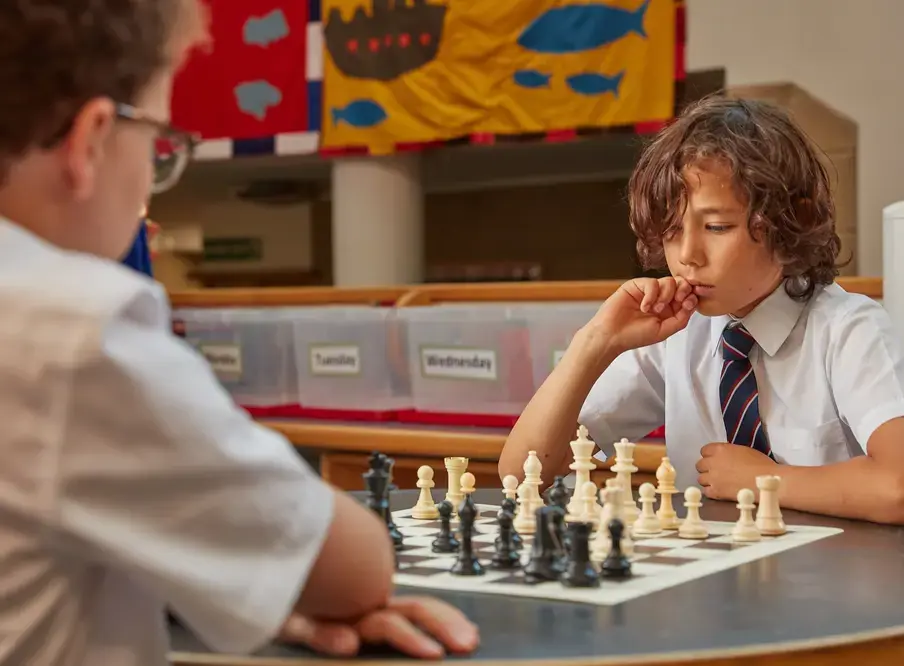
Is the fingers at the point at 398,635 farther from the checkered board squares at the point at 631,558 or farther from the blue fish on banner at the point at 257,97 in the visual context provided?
the blue fish on banner at the point at 257,97

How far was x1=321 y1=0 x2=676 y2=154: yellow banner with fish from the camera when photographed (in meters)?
4.72

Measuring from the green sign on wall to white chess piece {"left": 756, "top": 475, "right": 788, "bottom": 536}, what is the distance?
27.0ft

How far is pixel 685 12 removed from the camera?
4719mm

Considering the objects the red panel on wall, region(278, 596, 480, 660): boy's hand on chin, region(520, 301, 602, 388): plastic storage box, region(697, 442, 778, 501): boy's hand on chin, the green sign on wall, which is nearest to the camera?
region(278, 596, 480, 660): boy's hand on chin

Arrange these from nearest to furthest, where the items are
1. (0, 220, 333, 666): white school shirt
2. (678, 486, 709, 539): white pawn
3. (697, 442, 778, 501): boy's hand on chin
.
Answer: (0, 220, 333, 666): white school shirt < (678, 486, 709, 539): white pawn < (697, 442, 778, 501): boy's hand on chin

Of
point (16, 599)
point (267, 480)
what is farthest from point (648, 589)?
point (16, 599)

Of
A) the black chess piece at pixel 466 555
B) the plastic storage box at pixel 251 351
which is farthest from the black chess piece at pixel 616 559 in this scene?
the plastic storage box at pixel 251 351

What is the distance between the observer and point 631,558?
54.7 inches

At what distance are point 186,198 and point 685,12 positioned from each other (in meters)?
5.58

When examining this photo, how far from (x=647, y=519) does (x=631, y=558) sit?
224 millimetres

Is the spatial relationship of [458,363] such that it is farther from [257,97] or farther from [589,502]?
[257,97]

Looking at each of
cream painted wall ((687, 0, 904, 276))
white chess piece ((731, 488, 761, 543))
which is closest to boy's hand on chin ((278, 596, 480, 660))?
white chess piece ((731, 488, 761, 543))

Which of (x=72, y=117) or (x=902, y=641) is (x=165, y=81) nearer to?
(x=72, y=117)

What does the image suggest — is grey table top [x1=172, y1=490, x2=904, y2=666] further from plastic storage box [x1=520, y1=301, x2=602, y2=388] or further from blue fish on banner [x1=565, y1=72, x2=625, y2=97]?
blue fish on banner [x1=565, y1=72, x2=625, y2=97]
